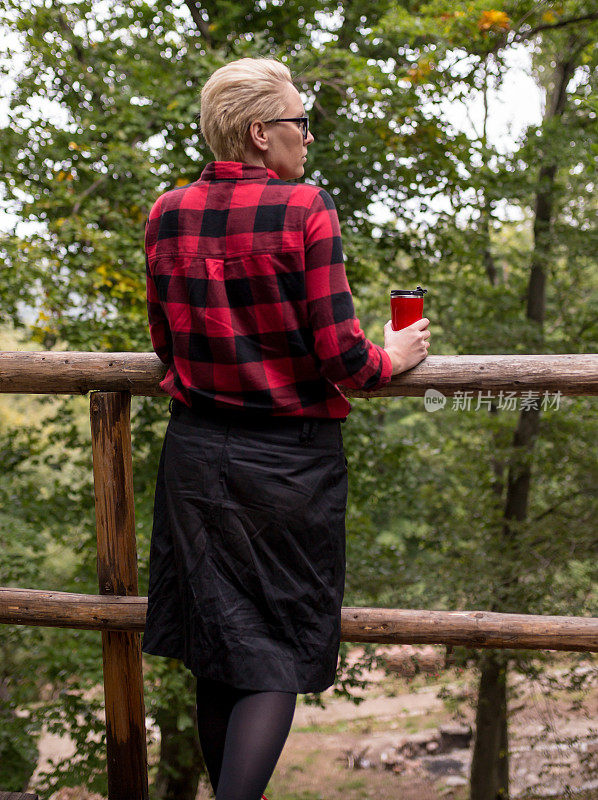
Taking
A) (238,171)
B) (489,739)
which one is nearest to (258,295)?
(238,171)

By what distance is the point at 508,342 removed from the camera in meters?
6.96

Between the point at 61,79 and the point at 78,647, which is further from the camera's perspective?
the point at 61,79

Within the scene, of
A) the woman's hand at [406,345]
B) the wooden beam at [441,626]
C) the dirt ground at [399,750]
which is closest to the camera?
the woman's hand at [406,345]

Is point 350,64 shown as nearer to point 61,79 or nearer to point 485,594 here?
point 61,79

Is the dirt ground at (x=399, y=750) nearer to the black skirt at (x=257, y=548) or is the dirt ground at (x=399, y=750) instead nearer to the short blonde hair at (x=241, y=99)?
the black skirt at (x=257, y=548)

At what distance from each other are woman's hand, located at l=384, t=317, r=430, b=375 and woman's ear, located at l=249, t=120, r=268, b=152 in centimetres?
48

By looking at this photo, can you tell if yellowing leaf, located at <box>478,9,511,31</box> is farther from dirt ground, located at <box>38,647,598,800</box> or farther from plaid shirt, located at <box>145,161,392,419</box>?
dirt ground, located at <box>38,647,598,800</box>

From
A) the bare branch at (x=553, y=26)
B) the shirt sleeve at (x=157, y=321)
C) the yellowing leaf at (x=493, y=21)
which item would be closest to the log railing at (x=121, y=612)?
the shirt sleeve at (x=157, y=321)

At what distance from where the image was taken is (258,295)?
129cm

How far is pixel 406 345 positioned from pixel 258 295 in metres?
0.42

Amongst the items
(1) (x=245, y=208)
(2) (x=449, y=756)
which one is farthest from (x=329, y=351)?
(2) (x=449, y=756)

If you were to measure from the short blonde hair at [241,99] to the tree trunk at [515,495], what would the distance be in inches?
218

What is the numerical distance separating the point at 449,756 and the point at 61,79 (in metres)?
10.7

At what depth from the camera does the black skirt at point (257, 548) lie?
Result: 135 centimetres
